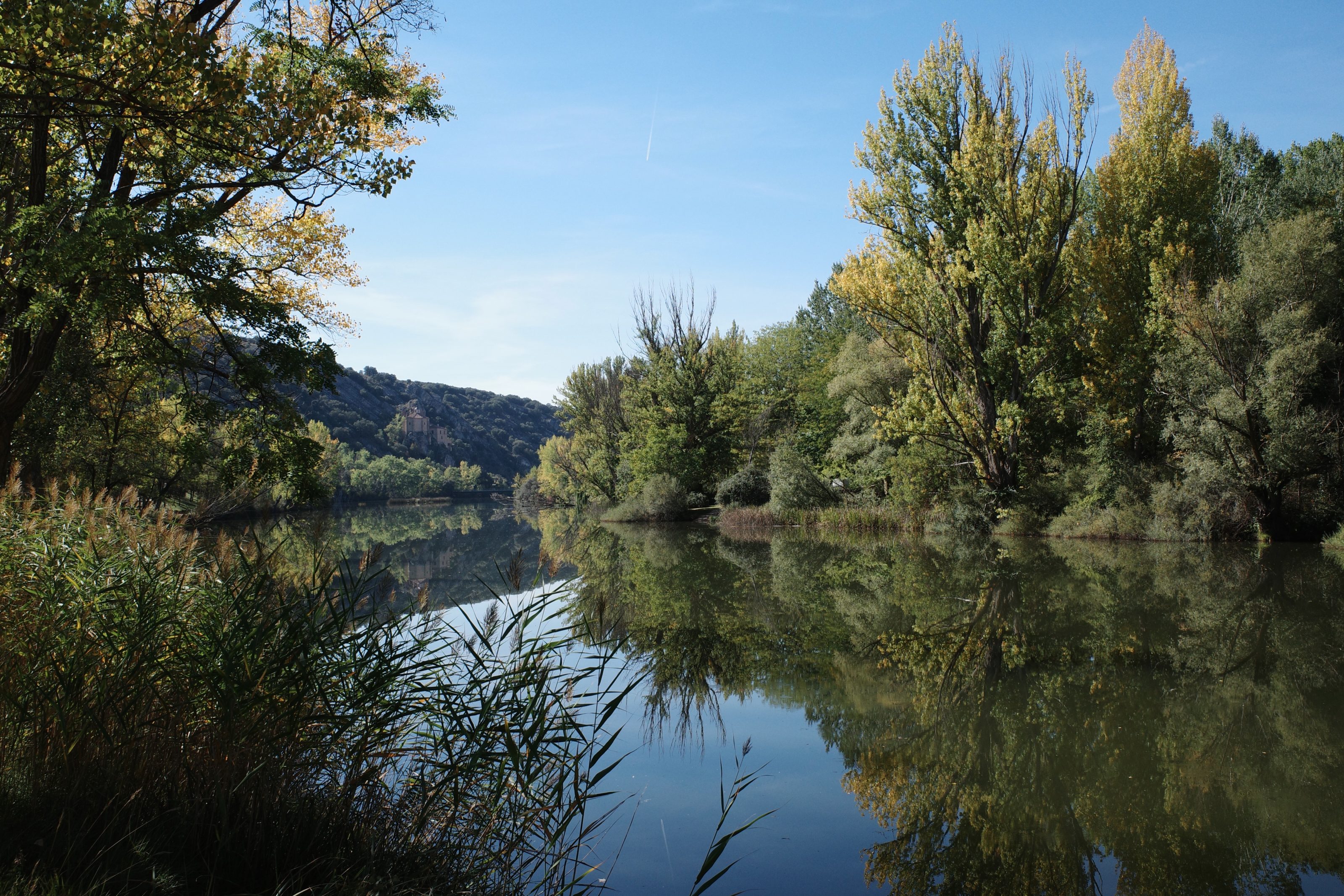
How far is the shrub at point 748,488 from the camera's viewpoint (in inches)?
1129

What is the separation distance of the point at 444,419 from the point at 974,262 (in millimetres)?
127884

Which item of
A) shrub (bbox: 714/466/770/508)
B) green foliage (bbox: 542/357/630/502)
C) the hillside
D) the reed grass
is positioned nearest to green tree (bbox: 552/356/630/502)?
green foliage (bbox: 542/357/630/502)

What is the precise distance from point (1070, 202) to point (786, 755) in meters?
20.9

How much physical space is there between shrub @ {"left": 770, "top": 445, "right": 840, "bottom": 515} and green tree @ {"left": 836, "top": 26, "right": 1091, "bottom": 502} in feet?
20.1

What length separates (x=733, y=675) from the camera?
21.7ft

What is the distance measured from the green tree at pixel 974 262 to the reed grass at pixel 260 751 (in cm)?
1725

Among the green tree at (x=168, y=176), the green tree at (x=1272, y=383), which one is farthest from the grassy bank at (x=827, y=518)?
the green tree at (x=168, y=176)

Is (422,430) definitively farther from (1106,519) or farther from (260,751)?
(260,751)

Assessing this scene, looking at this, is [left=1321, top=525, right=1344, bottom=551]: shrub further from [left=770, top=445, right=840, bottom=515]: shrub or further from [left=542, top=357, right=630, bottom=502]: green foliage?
[left=542, top=357, right=630, bottom=502]: green foliage

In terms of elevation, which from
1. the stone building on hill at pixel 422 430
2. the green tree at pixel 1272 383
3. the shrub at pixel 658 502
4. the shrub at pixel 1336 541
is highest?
the stone building on hill at pixel 422 430

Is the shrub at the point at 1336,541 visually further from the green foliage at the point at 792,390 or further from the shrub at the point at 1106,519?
the green foliage at the point at 792,390

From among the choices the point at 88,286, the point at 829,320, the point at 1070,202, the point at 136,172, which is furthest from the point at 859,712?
the point at 829,320

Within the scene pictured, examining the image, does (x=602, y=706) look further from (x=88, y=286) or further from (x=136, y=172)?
(x=136, y=172)

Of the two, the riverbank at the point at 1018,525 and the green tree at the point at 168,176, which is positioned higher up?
the green tree at the point at 168,176
